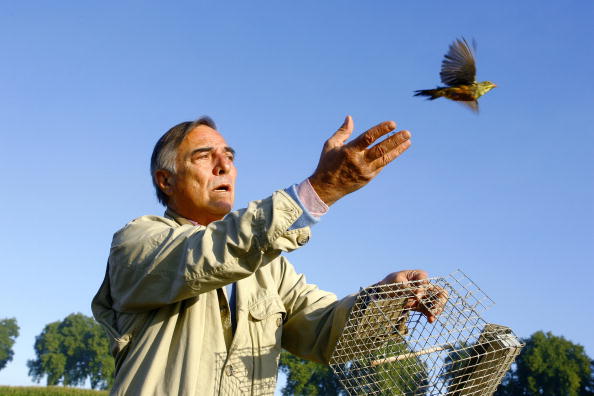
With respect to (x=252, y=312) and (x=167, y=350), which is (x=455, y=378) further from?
(x=167, y=350)

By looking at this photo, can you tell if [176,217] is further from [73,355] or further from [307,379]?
[73,355]

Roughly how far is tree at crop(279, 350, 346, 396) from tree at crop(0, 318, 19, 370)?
7486cm

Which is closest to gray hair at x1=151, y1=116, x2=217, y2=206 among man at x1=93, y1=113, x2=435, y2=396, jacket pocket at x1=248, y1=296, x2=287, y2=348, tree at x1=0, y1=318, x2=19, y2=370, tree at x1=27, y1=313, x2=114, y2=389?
man at x1=93, y1=113, x2=435, y2=396

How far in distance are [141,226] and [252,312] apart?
99cm

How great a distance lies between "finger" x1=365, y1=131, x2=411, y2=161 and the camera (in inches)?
140

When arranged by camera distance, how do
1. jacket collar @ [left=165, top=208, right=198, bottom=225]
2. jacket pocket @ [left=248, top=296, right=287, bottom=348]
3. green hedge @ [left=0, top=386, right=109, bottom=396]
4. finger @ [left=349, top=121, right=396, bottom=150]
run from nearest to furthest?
finger @ [left=349, top=121, right=396, bottom=150]
jacket pocket @ [left=248, top=296, right=287, bottom=348]
jacket collar @ [left=165, top=208, right=198, bottom=225]
green hedge @ [left=0, top=386, right=109, bottom=396]

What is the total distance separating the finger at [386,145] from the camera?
11.7 feet

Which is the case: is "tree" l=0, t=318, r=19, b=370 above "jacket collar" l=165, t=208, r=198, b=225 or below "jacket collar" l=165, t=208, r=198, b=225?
above

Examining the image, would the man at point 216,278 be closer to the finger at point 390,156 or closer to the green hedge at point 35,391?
the finger at point 390,156

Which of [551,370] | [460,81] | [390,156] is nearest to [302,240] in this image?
[390,156]

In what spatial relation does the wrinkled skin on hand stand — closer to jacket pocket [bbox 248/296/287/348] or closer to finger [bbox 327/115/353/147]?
jacket pocket [bbox 248/296/287/348]

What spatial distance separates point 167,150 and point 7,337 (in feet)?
498

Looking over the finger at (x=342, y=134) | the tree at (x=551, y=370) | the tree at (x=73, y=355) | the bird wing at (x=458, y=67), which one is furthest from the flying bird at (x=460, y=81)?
the tree at (x=73, y=355)

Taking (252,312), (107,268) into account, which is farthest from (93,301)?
(252,312)
